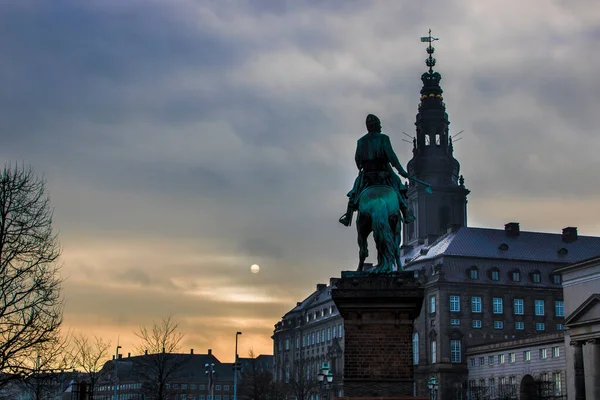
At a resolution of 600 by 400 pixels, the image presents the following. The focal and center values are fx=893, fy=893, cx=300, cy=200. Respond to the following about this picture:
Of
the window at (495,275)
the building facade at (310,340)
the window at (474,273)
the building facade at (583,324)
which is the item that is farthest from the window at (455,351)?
the building facade at (583,324)

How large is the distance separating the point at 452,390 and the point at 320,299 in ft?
172

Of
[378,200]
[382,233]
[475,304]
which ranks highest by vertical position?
[475,304]

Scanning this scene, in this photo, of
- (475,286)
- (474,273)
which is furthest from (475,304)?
(474,273)

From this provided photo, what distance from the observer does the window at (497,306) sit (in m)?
117

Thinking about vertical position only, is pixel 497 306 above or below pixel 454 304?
below

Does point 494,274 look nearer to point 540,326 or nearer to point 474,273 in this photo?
point 474,273

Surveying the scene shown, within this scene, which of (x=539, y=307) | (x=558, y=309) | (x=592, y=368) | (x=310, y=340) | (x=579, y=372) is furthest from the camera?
(x=310, y=340)

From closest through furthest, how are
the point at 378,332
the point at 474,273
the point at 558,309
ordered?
the point at 378,332
the point at 474,273
the point at 558,309

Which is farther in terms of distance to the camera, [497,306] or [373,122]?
[497,306]

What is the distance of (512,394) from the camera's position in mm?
95375

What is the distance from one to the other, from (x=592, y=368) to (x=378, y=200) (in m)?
62.0

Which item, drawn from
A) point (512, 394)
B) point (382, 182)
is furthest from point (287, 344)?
point (382, 182)

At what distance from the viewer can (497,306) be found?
385 ft

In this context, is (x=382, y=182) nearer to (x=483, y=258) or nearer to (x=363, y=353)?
(x=363, y=353)
